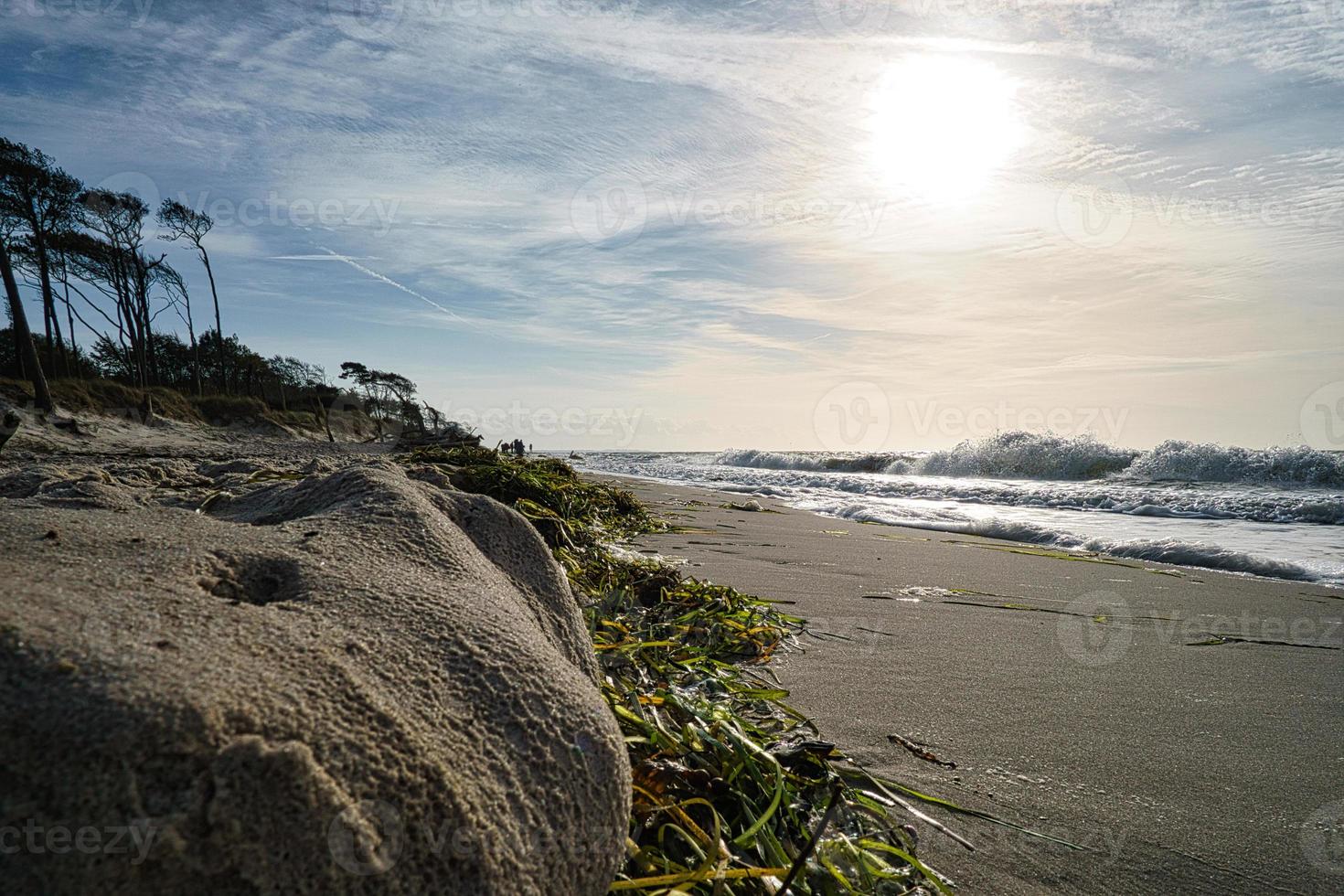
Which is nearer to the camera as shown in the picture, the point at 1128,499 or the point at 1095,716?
the point at 1095,716

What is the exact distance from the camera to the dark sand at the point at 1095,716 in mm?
1753

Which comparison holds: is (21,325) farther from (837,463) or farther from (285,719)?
(837,463)

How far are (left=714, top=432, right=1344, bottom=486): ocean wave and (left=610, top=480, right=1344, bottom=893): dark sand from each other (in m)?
13.4

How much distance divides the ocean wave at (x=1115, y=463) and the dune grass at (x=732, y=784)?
1807cm

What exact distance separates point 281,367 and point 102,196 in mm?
26557

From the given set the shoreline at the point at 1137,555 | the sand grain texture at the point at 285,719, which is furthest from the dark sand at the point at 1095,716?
the sand grain texture at the point at 285,719

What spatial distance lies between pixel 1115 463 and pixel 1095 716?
20.0m

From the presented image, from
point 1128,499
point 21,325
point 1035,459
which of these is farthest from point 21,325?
point 1035,459

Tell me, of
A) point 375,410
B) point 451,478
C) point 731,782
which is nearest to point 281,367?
point 375,410

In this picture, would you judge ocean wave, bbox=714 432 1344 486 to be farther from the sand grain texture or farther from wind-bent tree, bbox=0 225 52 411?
wind-bent tree, bbox=0 225 52 411

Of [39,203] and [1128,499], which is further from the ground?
[39,203]

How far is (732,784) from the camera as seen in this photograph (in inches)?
66.7

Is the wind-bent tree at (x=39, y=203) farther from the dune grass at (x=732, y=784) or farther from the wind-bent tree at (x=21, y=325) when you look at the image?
the dune grass at (x=732, y=784)

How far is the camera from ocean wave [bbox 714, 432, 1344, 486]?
1533 centimetres
